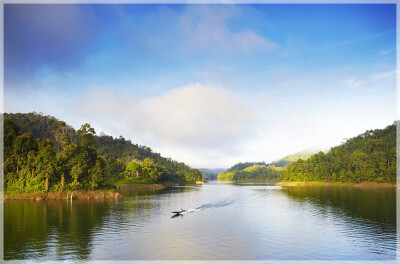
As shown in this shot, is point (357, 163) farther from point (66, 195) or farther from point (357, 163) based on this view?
point (66, 195)

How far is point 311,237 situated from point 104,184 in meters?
55.4

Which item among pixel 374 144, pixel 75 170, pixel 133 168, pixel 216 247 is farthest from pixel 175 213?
pixel 374 144

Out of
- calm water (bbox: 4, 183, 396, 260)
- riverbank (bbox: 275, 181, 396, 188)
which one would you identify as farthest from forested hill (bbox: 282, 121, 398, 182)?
calm water (bbox: 4, 183, 396, 260)

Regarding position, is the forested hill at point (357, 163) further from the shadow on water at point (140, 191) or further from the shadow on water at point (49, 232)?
the shadow on water at point (49, 232)

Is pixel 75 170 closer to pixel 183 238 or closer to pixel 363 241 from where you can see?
pixel 183 238

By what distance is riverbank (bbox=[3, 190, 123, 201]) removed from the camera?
63500 mm

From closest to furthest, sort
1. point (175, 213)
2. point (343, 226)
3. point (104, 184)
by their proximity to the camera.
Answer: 1. point (343, 226)
2. point (175, 213)
3. point (104, 184)

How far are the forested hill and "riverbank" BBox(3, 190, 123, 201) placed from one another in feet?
361

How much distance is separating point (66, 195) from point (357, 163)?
4877 inches

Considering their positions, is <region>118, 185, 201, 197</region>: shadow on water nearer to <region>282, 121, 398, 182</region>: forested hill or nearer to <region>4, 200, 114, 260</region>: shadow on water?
<region>4, 200, 114, 260</region>: shadow on water

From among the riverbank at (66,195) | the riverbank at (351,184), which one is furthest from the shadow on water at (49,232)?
the riverbank at (351,184)

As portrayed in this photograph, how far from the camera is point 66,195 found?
6719cm

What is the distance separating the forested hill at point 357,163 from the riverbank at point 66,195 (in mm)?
110175

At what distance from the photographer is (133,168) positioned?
135m
